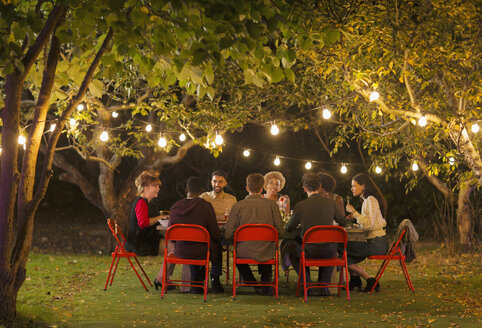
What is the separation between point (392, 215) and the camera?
18641 millimetres

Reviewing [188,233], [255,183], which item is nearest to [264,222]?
[255,183]

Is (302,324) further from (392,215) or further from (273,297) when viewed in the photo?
(392,215)

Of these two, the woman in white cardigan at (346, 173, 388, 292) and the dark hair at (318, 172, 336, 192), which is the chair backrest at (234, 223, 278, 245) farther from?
the dark hair at (318, 172, 336, 192)

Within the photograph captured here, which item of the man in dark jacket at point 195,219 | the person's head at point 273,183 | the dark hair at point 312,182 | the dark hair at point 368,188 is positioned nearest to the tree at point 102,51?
the man in dark jacket at point 195,219

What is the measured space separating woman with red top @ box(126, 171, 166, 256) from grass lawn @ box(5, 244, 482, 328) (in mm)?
544

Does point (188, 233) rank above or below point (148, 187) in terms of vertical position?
below

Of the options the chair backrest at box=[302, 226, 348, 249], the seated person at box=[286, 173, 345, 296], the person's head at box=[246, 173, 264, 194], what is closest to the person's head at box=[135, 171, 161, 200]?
the person's head at box=[246, 173, 264, 194]

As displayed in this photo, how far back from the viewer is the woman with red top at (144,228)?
8039mm

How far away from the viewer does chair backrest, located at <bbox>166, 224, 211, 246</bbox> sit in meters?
7.07

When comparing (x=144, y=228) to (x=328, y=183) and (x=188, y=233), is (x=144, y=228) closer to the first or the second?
(x=188, y=233)

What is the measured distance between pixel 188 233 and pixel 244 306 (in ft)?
3.45

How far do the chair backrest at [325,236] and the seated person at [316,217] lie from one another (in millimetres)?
278

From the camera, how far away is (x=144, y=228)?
8.09 meters

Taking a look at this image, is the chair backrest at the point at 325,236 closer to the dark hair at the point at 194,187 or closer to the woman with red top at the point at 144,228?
the dark hair at the point at 194,187
